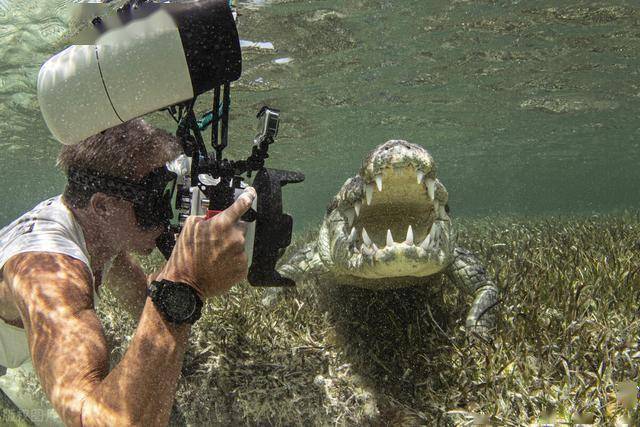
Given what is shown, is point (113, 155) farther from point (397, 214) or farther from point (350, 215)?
point (397, 214)

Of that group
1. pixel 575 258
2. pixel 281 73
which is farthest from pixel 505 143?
pixel 575 258

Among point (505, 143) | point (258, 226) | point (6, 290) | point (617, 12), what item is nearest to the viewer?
point (258, 226)

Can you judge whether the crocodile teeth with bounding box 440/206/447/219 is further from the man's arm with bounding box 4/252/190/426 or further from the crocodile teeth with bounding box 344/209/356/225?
the man's arm with bounding box 4/252/190/426

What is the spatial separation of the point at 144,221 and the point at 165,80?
3.40 feet

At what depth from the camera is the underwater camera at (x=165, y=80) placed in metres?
1.92

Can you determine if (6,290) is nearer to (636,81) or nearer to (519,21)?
(519,21)

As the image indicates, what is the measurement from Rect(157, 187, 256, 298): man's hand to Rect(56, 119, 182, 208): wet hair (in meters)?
1.05

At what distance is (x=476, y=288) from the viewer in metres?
3.61

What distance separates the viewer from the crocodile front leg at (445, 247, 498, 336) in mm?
3174

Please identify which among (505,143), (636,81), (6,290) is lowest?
(505,143)

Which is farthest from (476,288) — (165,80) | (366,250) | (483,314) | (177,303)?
(165,80)

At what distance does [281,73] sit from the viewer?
13.8 meters

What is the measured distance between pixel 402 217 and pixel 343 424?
1.83m

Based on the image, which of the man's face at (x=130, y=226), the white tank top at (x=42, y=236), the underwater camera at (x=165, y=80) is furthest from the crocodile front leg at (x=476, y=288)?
the white tank top at (x=42, y=236)
